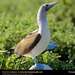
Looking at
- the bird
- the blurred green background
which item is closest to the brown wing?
the bird

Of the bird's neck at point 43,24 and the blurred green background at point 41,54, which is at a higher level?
the bird's neck at point 43,24

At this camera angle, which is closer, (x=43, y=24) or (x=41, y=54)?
(x=43, y=24)

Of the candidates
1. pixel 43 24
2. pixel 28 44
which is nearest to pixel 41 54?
pixel 28 44

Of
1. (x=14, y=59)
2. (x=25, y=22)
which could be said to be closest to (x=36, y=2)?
(x=25, y=22)

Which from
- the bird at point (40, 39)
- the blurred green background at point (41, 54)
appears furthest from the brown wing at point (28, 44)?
the blurred green background at point (41, 54)

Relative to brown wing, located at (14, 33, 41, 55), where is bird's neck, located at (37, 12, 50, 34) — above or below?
above

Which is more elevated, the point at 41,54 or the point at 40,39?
the point at 40,39

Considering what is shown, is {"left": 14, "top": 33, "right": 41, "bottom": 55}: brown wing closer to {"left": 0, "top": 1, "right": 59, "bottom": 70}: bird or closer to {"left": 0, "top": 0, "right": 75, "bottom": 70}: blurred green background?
{"left": 0, "top": 1, "right": 59, "bottom": 70}: bird

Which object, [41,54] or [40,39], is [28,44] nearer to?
[40,39]

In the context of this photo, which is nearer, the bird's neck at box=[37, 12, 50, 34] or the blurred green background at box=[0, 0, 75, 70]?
the bird's neck at box=[37, 12, 50, 34]

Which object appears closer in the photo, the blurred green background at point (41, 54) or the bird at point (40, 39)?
the bird at point (40, 39)

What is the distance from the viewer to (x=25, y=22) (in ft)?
14.5

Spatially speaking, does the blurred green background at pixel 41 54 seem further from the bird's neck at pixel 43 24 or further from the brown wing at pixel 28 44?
the bird's neck at pixel 43 24

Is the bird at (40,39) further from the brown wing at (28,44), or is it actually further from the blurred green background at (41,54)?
the blurred green background at (41,54)
